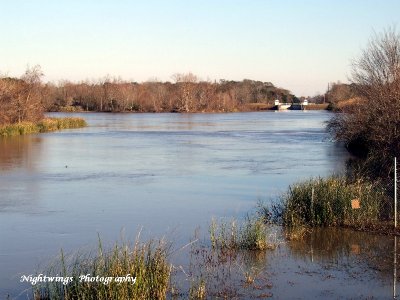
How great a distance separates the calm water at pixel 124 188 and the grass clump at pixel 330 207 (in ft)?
4.64

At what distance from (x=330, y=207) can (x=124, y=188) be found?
6222mm

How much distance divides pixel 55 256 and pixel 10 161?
13182 mm

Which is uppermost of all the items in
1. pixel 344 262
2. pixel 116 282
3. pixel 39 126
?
pixel 39 126

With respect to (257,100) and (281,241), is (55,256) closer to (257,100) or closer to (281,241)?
(281,241)

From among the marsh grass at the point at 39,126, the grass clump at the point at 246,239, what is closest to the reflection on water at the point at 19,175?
the grass clump at the point at 246,239

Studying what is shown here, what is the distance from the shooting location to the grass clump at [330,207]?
973 centimetres

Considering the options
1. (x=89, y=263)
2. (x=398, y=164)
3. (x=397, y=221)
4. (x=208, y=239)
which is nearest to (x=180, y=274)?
(x=89, y=263)

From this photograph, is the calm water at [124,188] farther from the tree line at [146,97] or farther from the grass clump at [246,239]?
the tree line at [146,97]

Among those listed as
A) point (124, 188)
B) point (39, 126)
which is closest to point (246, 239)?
point (124, 188)

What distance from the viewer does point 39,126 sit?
37688 mm

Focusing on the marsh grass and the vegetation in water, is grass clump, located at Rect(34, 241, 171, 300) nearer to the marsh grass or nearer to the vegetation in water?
the vegetation in water

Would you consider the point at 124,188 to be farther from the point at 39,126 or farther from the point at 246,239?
the point at 39,126

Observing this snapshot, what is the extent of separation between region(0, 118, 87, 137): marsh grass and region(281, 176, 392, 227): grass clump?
86.0 feet

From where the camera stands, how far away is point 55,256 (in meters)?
8.09
